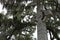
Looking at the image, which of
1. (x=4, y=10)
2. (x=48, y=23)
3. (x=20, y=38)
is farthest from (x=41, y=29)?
(x=4, y=10)

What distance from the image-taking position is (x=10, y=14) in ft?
12.8

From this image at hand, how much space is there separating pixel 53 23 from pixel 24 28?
3.05ft

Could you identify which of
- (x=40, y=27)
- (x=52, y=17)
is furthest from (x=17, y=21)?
(x=52, y=17)

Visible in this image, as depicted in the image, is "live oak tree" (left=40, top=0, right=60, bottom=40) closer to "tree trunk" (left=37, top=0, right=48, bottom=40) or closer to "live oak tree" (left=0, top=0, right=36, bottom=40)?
"tree trunk" (left=37, top=0, right=48, bottom=40)

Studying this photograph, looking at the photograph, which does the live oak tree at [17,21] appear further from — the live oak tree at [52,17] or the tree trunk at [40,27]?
the live oak tree at [52,17]

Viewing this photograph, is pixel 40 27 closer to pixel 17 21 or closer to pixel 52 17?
pixel 52 17

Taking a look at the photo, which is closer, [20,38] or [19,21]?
[20,38]

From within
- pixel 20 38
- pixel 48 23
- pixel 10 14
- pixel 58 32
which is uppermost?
pixel 10 14

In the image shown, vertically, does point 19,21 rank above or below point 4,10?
below

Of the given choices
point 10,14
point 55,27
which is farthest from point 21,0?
point 55,27

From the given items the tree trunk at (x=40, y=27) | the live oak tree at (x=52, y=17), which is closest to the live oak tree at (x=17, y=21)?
the tree trunk at (x=40, y=27)

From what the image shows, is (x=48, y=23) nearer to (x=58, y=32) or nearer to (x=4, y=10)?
(x=58, y=32)

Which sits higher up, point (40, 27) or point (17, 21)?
point (17, 21)

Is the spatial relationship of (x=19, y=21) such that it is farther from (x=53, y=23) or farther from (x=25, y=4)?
(x=53, y=23)
